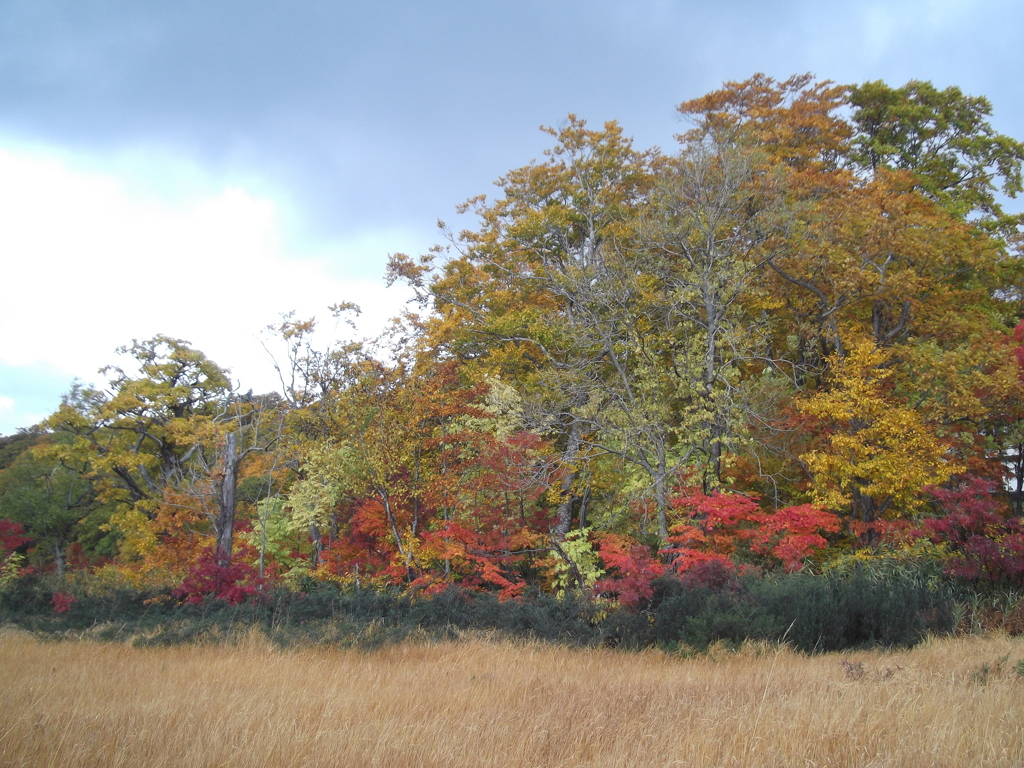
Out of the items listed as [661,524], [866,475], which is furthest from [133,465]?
[866,475]

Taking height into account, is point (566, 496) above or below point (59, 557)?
above

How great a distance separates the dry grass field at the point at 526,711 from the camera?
4203 mm

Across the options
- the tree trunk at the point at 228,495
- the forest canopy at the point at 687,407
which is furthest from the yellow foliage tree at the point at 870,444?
the tree trunk at the point at 228,495

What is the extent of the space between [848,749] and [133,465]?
2316cm

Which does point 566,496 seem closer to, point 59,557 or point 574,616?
point 574,616

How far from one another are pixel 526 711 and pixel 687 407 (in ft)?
31.3

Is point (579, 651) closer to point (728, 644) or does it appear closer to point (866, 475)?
point (728, 644)

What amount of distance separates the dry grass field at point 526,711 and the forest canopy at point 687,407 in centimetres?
353

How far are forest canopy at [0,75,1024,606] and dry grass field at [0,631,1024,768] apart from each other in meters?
3.53

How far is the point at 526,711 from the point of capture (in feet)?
17.8

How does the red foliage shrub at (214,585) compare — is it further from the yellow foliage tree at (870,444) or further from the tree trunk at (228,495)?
the yellow foliage tree at (870,444)

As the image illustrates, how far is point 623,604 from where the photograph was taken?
10.1 meters

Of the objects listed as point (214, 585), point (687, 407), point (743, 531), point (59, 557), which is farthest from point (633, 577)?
point (59, 557)

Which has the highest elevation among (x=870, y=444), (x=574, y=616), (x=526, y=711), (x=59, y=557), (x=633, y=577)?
(x=870, y=444)
